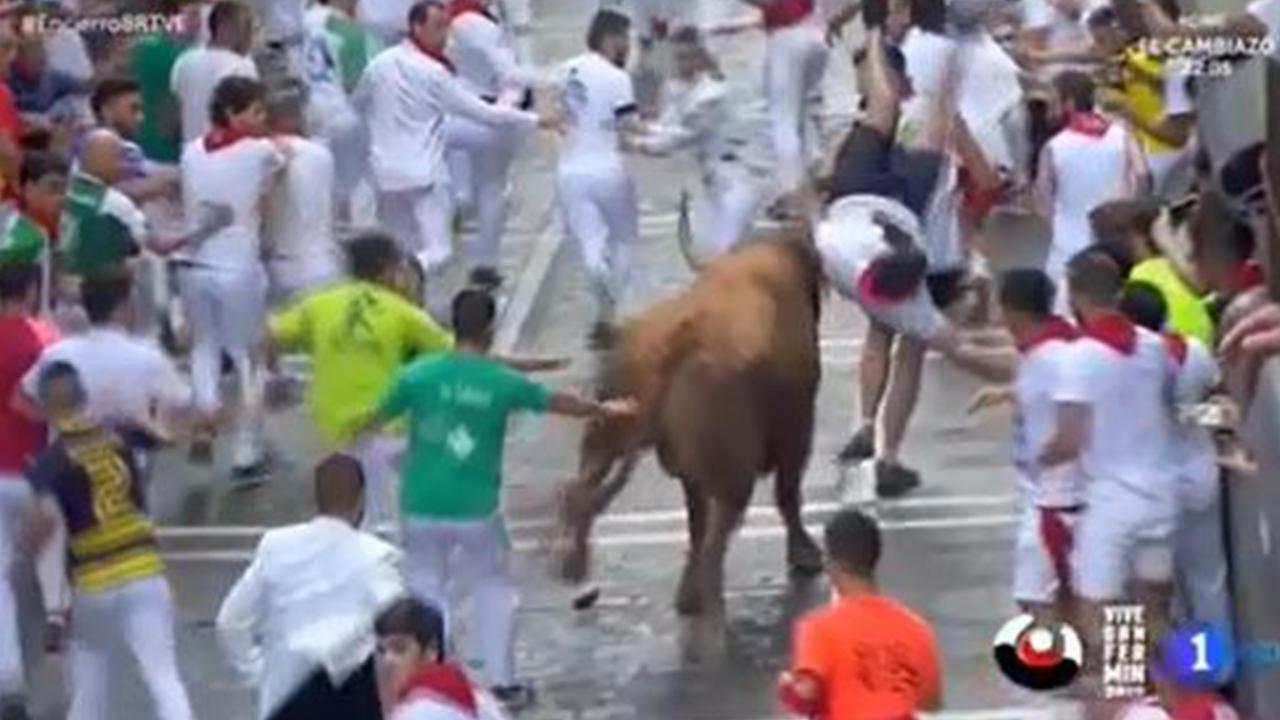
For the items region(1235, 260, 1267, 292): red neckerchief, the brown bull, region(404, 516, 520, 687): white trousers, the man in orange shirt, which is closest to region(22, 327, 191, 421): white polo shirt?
region(404, 516, 520, 687): white trousers

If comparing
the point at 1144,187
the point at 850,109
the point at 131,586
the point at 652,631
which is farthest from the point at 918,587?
the point at 850,109

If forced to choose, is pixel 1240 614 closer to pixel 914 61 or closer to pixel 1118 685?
pixel 1118 685

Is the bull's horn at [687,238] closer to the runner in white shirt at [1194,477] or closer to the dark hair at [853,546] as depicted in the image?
the runner in white shirt at [1194,477]

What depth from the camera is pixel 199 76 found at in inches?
782

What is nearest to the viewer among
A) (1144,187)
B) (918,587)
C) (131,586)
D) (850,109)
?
(131,586)

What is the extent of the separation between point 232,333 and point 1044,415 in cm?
534

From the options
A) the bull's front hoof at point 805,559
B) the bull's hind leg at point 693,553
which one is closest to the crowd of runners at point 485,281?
the bull's hind leg at point 693,553

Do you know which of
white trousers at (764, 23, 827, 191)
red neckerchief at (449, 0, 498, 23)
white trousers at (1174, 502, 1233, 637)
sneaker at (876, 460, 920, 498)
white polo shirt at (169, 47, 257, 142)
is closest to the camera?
white trousers at (1174, 502, 1233, 637)

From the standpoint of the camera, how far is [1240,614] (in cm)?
1491

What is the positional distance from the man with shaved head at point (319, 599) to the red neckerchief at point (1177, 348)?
2.76 m

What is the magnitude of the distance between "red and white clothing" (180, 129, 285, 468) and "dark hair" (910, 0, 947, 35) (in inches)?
118

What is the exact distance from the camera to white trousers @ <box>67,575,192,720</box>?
14.3 meters

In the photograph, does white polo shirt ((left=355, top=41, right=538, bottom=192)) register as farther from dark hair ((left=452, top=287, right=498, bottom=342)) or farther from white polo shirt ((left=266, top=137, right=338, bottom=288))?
dark hair ((left=452, top=287, right=498, bottom=342))

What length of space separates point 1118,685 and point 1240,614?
2.46 m
